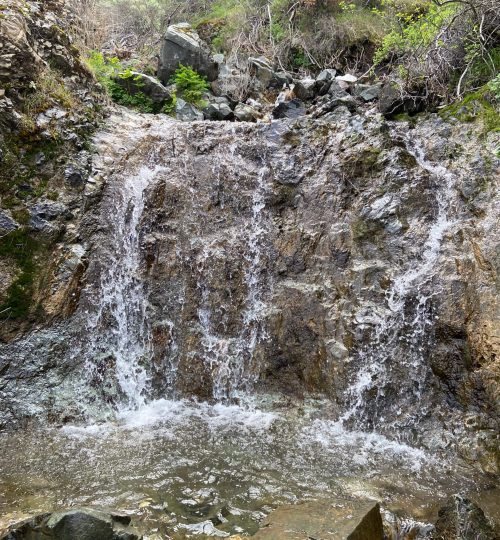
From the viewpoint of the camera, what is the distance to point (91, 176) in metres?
7.54

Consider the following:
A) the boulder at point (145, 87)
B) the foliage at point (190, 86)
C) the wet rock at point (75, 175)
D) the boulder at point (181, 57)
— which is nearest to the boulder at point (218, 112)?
the foliage at point (190, 86)

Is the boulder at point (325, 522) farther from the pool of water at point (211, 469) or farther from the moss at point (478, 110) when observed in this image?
the moss at point (478, 110)

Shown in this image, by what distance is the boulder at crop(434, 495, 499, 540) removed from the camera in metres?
3.79

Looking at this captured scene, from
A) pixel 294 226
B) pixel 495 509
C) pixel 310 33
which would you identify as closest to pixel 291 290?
pixel 294 226

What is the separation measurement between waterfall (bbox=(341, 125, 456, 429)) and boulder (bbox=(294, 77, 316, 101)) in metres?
6.14

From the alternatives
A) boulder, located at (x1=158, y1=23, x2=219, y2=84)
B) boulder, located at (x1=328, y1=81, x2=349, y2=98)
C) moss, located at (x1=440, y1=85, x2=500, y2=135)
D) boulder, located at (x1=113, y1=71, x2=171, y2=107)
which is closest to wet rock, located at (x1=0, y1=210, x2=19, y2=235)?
boulder, located at (x1=113, y1=71, x2=171, y2=107)

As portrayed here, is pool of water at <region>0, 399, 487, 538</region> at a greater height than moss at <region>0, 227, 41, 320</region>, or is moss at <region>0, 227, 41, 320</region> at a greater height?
moss at <region>0, 227, 41, 320</region>

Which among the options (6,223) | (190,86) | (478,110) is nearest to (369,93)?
(478,110)

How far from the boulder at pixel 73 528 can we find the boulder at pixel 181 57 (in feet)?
38.0

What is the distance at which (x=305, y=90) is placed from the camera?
11266 mm

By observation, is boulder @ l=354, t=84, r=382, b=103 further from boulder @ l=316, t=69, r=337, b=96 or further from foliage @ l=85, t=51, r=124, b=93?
foliage @ l=85, t=51, r=124, b=93

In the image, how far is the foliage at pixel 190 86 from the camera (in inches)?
463

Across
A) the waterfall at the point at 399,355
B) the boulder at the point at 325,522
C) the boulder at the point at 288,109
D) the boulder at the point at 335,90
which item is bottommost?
the boulder at the point at 325,522

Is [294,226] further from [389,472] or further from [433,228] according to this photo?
[389,472]
